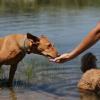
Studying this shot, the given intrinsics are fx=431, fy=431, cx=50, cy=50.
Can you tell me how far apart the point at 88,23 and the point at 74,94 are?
1416 cm

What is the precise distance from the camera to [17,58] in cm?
1141

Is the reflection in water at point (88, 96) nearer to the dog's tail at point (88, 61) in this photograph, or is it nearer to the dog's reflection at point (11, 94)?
the dog's tail at point (88, 61)

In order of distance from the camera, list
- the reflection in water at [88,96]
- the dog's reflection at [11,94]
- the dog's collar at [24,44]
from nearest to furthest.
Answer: the reflection in water at [88,96] → the dog's reflection at [11,94] → the dog's collar at [24,44]

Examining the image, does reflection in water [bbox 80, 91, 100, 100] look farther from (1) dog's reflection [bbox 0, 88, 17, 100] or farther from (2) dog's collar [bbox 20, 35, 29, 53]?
(2) dog's collar [bbox 20, 35, 29, 53]

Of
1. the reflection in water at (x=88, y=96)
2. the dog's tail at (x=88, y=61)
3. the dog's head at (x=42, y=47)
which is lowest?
the reflection in water at (x=88, y=96)

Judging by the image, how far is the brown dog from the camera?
1103 cm

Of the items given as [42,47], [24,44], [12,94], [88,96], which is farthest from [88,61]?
[12,94]

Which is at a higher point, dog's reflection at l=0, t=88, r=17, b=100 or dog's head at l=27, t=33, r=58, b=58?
dog's head at l=27, t=33, r=58, b=58

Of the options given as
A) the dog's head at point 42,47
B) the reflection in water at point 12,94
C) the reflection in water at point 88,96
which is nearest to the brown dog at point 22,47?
the dog's head at point 42,47

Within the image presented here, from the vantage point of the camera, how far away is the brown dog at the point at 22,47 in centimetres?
1103

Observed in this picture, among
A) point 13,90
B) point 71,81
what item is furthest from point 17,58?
point 71,81

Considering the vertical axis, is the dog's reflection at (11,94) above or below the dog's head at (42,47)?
below

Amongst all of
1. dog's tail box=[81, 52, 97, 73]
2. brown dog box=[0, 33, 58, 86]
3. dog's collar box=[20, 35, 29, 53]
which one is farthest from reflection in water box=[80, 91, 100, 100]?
dog's collar box=[20, 35, 29, 53]

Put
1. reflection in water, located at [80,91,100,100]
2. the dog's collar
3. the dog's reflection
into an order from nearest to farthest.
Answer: reflection in water, located at [80,91,100,100]
the dog's reflection
the dog's collar
